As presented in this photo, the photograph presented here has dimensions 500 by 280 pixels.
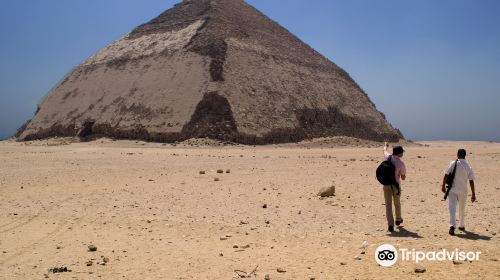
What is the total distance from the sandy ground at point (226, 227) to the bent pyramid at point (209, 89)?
17.8m

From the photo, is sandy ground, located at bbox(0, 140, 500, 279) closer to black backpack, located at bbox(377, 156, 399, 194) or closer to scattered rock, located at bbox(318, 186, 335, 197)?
scattered rock, located at bbox(318, 186, 335, 197)

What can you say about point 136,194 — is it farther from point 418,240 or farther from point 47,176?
point 418,240

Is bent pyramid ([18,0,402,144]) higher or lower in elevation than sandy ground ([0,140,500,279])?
higher

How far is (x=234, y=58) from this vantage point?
3394cm

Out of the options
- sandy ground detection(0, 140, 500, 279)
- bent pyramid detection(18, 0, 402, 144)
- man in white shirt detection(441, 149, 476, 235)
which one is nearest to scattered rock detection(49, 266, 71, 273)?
sandy ground detection(0, 140, 500, 279)

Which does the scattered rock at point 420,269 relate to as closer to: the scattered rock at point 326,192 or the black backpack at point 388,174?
the black backpack at point 388,174

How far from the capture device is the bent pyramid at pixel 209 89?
97.1ft

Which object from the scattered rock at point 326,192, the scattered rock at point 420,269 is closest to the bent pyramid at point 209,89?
the scattered rock at point 326,192

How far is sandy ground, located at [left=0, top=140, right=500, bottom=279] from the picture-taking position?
468 centimetres

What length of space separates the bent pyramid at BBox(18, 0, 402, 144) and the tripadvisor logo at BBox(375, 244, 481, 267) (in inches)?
903

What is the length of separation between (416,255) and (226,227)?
271 centimetres

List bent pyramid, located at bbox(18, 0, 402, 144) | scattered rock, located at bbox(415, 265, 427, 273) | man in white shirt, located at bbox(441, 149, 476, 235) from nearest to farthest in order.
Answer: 1. scattered rock, located at bbox(415, 265, 427, 273)
2. man in white shirt, located at bbox(441, 149, 476, 235)
3. bent pyramid, located at bbox(18, 0, 402, 144)

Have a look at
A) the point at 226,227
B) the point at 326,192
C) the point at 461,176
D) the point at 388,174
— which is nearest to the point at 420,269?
the point at 388,174

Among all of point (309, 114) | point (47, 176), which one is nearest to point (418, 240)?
point (47, 176)
